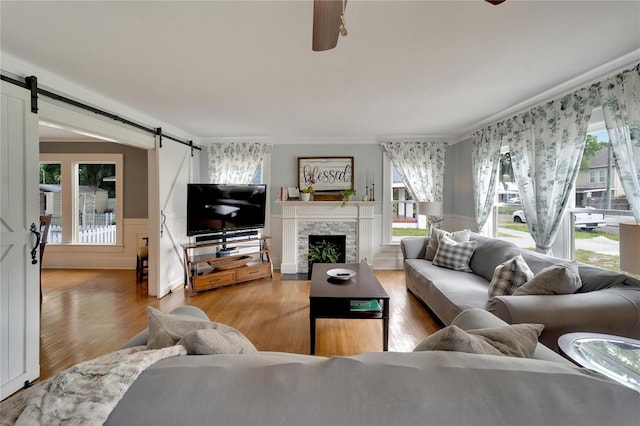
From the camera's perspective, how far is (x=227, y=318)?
3033 mm

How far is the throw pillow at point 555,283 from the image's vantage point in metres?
1.87

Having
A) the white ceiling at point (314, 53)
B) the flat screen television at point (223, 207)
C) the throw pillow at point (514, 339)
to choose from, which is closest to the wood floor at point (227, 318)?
the flat screen television at point (223, 207)

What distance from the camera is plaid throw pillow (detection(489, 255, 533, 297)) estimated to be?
7.22 feet

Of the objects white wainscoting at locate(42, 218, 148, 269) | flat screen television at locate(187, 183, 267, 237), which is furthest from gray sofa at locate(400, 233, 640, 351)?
white wainscoting at locate(42, 218, 148, 269)

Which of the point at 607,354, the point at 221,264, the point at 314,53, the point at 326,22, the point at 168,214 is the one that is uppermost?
the point at 314,53

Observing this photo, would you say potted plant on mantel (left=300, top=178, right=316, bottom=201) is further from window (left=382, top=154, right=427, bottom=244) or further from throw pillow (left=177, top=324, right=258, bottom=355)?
throw pillow (left=177, top=324, right=258, bottom=355)

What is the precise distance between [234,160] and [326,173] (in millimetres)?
1659

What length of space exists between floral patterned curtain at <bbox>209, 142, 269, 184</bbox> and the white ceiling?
1575 mm

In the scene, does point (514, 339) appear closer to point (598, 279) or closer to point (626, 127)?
point (598, 279)

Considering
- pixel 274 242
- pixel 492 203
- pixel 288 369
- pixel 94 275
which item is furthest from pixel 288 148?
pixel 288 369

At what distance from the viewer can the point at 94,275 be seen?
462 centimetres

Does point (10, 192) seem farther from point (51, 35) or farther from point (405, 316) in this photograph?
point (405, 316)

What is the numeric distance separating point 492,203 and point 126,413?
14.3 ft

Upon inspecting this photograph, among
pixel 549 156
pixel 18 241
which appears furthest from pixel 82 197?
pixel 549 156
